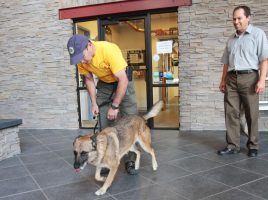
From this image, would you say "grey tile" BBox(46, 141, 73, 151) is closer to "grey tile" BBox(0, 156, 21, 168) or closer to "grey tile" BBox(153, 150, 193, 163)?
"grey tile" BBox(0, 156, 21, 168)

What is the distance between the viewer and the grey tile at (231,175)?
3009 millimetres

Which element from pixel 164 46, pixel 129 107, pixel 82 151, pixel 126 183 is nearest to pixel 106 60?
pixel 129 107

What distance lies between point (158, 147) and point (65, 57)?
3023 mm

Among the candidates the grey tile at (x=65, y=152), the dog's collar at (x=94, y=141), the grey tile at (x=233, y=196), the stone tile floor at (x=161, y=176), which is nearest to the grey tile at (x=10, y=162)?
the stone tile floor at (x=161, y=176)

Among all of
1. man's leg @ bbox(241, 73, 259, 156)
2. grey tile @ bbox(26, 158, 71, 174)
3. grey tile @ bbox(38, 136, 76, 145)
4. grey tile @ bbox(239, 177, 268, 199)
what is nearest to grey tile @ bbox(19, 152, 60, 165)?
grey tile @ bbox(26, 158, 71, 174)

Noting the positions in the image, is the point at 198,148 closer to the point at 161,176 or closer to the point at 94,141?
the point at 161,176

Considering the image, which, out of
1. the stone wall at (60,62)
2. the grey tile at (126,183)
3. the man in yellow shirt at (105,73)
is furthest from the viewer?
the stone wall at (60,62)

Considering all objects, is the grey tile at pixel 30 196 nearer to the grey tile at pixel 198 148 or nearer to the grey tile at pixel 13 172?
the grey tile at pixel 13 172

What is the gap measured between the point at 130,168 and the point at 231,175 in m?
1.16

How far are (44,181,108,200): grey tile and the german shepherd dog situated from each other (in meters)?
0.10

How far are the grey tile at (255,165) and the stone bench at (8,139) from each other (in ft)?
10.7

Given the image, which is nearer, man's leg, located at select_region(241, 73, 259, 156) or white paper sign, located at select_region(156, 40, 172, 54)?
man's leg, located at select_region(241, 73, 259, 156)

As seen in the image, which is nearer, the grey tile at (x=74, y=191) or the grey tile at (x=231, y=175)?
the grey tile at (x=74, y=191)

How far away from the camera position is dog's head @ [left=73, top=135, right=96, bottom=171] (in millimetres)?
2516
